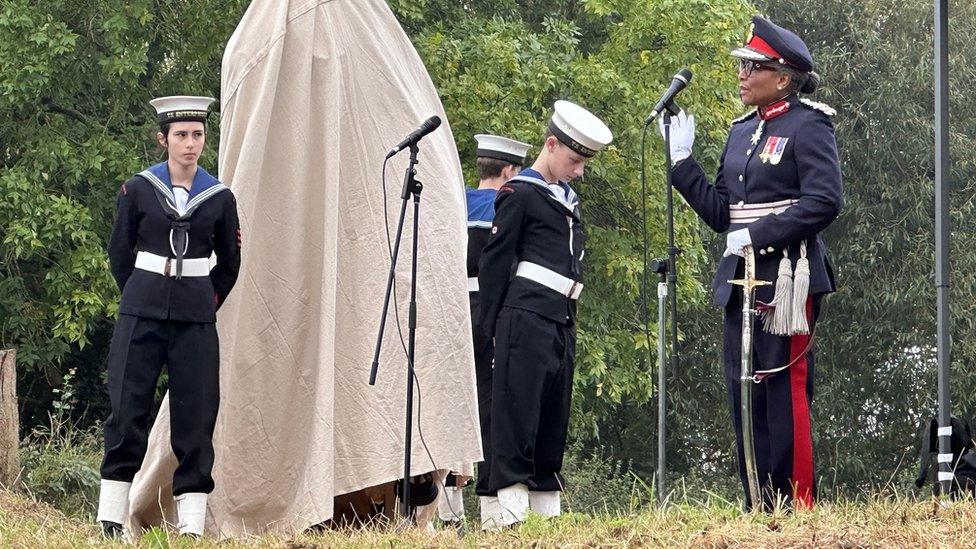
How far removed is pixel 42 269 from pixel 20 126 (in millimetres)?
1750

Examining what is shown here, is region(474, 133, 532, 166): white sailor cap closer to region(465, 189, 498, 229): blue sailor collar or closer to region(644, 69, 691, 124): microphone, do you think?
region(465, 189, 498, 229): blue sailor collar

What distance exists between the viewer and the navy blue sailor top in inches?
245

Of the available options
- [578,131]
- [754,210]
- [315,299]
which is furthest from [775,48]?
[315,299]

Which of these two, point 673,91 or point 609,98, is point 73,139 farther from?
point 673,91

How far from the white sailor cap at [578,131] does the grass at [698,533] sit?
1844mm

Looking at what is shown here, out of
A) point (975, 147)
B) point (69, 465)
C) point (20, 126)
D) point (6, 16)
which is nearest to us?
point (69, 465)

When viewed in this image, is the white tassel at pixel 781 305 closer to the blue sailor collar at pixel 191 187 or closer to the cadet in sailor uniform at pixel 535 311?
the cadet in sailor uniform at pixel 535 311

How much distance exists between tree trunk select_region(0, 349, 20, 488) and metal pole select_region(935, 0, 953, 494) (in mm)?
6583

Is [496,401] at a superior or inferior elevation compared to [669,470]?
superior

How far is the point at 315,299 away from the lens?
22.7 ft

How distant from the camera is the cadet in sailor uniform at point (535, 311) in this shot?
7082mm

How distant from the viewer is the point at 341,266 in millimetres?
6996

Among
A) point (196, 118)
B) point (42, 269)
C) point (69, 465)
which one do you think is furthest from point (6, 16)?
point (196, 118)

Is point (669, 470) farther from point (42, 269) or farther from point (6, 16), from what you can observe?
point (6, 16)
